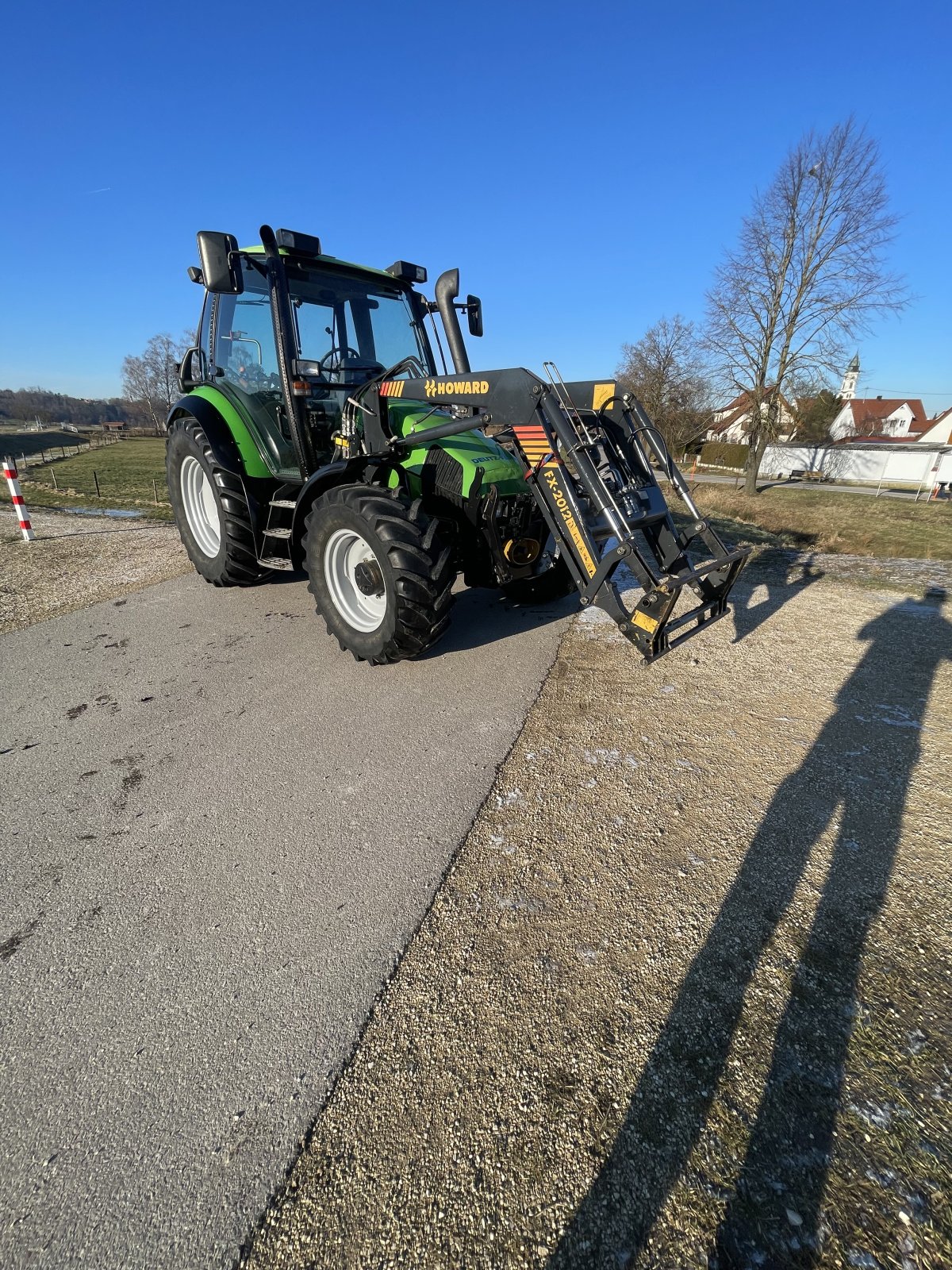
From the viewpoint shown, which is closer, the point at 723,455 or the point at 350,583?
the point at 350,583

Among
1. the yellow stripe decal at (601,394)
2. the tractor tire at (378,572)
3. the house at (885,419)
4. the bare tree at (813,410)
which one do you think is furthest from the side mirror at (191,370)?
the house at (885,419)

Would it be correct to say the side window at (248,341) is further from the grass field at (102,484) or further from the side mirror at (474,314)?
the grass field at (102,484)

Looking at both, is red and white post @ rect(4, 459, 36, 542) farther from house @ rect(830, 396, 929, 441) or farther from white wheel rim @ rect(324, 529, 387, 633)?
house @ rect(830, 396, 929, 441)

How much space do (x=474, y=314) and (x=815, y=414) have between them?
43286 millimetres

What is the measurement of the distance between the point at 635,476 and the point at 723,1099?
3367mm

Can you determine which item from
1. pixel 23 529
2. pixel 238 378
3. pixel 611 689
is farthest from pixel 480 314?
pixel 23 529

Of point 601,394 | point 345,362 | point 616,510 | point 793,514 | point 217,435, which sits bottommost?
point 793,514

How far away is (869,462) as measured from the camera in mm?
40188

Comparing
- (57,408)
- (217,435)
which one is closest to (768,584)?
(217,435)

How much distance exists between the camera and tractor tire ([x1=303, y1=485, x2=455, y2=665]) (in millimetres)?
3482

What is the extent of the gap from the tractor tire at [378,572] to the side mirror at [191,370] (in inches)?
104

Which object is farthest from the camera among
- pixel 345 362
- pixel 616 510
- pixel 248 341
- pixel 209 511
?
pixel 209 511

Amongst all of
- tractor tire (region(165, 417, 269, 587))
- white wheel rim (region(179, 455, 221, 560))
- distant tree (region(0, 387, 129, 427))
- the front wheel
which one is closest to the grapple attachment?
the front wheel

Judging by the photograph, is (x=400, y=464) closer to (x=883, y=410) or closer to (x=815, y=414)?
(x=815, y=414)
